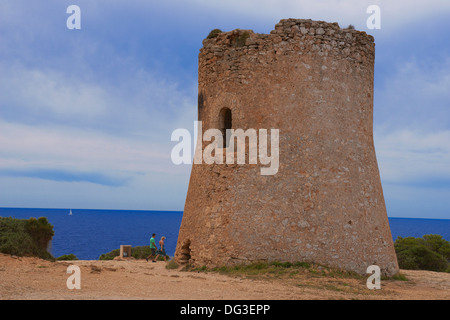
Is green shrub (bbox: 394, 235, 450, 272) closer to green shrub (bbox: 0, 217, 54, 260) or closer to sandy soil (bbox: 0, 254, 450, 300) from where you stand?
sandy soil (bbox: 0, 254, 450, 300)

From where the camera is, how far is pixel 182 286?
8688mm

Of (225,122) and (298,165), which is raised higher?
(225,122)

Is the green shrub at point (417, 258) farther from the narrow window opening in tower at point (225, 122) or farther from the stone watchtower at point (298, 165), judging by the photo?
the narrow window opening in tower at point (225, 122)

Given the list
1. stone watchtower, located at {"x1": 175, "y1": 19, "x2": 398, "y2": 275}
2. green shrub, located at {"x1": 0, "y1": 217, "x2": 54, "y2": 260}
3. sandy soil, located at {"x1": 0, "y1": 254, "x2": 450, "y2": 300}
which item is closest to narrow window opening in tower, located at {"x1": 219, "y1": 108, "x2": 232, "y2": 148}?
stone watchtower, located at {"x1": 175, "y1": 19, "x2": 398, "y2": 275}

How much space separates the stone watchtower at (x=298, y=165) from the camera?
423 inches

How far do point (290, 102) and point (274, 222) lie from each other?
10.1ft

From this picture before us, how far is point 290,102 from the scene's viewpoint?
37.2 feet

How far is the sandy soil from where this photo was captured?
743cm

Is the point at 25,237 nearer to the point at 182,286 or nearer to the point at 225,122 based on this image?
the point at 182,286

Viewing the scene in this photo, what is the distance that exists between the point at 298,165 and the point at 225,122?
264 centimetres

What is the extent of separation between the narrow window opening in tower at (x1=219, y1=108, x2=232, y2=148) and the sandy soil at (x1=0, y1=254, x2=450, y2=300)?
366cm

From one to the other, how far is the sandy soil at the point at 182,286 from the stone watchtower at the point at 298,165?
0.92 meters

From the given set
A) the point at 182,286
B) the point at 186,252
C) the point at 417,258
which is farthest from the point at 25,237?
the point at 417,258
